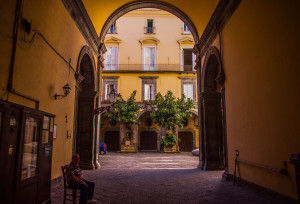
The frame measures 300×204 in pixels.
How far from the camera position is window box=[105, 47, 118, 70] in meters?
23.1

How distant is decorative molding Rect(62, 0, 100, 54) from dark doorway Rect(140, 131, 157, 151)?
14219 millimetres

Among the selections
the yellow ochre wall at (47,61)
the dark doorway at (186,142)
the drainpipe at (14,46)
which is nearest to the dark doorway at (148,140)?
the dark doorway at (186,142)

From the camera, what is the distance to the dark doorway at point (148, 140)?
23.5m

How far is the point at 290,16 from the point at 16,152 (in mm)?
5033

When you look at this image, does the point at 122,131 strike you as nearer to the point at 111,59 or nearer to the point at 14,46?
the point at 111,59

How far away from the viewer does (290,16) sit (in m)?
4.32

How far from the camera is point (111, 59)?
2320 centimetres

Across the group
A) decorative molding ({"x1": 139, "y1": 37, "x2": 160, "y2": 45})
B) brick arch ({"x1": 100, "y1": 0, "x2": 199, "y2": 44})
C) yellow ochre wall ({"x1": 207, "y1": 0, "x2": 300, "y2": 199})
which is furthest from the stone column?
yellow ochre wall ({"x1": 207, "y1": 0, "x2": 300, "y2": 199})

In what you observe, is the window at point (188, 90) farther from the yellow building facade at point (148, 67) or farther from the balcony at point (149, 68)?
the balcony at point (149, 68)

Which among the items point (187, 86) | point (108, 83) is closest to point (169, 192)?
point (187, 86)

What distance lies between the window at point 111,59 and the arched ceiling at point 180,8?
12.5 m

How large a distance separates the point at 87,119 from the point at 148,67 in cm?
1402

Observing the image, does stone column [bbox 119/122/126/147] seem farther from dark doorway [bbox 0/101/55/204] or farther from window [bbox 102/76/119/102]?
dark doorway [bbox 0/101/55/204]

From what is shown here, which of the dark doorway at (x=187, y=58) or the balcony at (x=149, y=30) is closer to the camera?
the dark doorway at (x=187, y=58)
